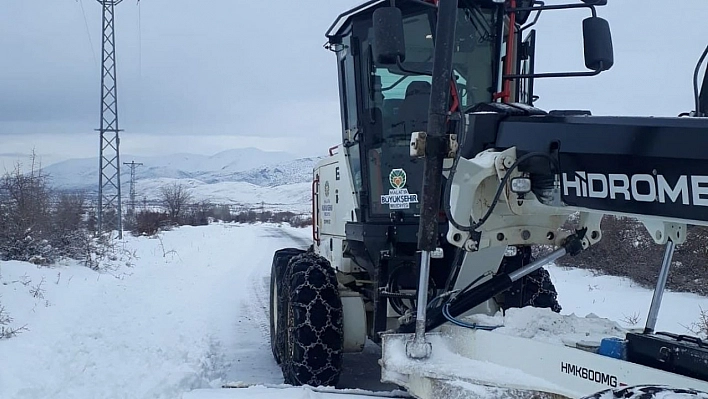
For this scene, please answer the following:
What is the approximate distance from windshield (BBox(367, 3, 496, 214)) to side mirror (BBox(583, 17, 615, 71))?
1.40 meters

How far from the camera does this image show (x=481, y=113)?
308 cm

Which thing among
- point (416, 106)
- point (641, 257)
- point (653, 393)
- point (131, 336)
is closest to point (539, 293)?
point (416, 106)

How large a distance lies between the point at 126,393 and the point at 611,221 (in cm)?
836

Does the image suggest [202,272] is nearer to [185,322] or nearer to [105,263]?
[105,263]

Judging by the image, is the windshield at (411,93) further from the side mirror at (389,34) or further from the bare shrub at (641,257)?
the bare shrub at (641,257)

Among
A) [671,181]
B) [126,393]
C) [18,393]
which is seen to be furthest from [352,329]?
[671,181]

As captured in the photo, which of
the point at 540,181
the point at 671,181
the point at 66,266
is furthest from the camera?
the point at 66,266

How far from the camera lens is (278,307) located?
6.14 m

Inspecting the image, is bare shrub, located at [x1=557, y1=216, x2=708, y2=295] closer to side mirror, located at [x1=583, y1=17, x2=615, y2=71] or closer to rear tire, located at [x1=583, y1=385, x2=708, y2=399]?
side mirror, located at [x1=583, y1=17, x2=615, y2=71]

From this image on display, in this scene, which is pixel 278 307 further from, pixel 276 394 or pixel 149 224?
pixel 149 224

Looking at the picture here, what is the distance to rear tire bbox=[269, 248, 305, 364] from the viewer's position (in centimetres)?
590

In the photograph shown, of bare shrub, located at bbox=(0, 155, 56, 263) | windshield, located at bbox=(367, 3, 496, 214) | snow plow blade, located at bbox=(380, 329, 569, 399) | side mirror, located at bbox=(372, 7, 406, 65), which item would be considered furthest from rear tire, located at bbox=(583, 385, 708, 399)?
bare shrub, located at bbox=(0, 155, 56, 263)

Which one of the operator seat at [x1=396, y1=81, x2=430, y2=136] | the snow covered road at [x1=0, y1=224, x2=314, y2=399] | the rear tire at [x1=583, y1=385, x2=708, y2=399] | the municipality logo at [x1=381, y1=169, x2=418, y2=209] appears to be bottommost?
the snow covered road at [x1=0, y1=224, x2=314, y2=399]

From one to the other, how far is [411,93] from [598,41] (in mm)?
1791
